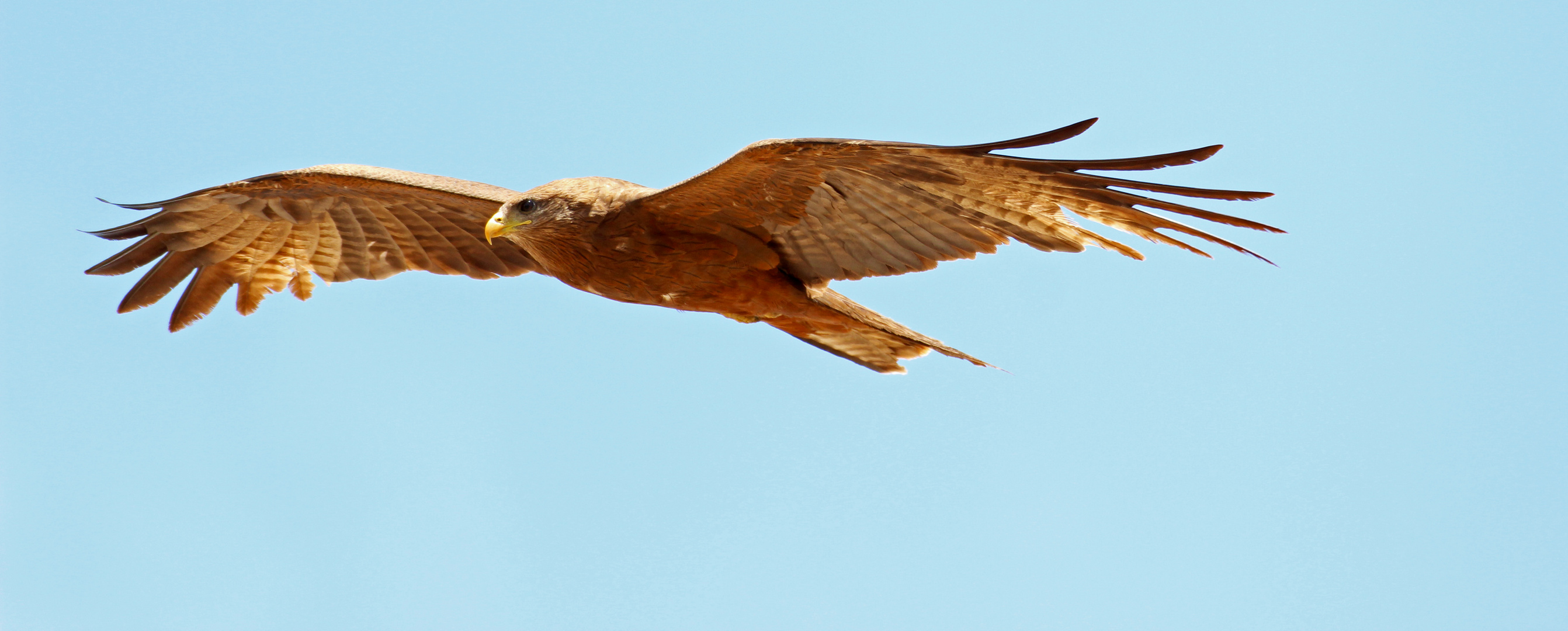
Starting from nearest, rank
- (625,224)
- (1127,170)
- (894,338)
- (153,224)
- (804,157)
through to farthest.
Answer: (1127,170)
(804,157)
(625,224)
(894,338)
(153,224)

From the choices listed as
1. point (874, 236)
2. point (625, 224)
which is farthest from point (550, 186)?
point (874, 236)

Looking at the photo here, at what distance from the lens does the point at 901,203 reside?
635cm

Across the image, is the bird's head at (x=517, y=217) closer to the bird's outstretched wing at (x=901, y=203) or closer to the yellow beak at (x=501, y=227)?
the yellow beak at (x=501, y=227)

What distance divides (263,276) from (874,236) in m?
4.15

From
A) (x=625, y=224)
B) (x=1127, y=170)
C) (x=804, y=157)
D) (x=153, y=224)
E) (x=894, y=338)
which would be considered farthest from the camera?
(x=153, y=224)

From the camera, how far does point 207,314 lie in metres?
8.09

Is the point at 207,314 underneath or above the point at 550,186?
underneath

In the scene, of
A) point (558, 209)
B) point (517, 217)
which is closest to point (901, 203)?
point (558, 209)

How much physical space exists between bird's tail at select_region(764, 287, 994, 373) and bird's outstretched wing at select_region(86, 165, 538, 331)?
172cm

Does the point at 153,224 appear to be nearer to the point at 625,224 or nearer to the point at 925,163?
the point at 625,224

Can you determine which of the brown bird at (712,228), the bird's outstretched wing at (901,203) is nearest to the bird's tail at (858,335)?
the brown bird at (712,228)

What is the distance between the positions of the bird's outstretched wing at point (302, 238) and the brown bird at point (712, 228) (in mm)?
11

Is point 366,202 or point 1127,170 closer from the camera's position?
point 1127,170

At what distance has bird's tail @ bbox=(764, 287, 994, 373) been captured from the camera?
7031 mm
